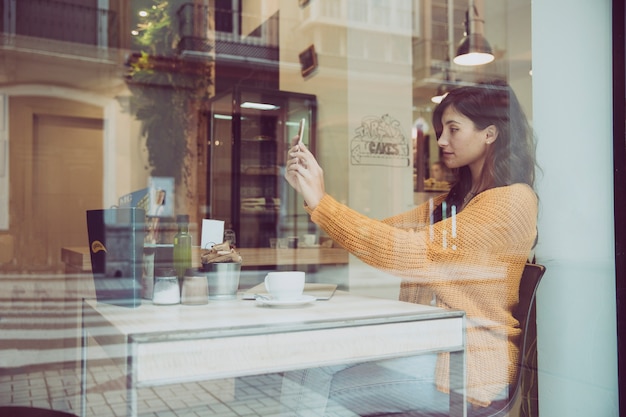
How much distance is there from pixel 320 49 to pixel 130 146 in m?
2.75

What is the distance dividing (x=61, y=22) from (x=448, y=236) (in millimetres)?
6764

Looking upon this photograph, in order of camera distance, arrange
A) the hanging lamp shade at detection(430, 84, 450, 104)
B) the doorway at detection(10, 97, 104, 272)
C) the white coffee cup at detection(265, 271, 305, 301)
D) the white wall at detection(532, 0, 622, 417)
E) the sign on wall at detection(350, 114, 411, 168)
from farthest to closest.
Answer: the doorway at detection(10, 97, 104, 272) → the sign on wall at detection(350, 114, 411, 168) → the hanging lamp shade at detection(430, 84, 450, 104) → the white wall at detection(532, 0, 622, 417) → the white coffee cup at detection(265, 271, 305, 301)

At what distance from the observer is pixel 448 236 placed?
5.70 ft

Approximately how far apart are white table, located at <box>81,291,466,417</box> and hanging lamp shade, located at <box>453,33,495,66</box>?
2.37 m

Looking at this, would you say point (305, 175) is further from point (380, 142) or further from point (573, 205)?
point (380, 142)

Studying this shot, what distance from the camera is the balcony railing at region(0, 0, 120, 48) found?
6699 millimetres

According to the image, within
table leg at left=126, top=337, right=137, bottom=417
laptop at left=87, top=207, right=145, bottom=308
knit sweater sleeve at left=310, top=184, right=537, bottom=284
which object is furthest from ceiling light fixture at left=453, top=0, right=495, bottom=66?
table leg at left=126, top=337, right=137, bottom=417

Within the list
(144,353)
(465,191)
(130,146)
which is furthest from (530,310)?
(130,146)

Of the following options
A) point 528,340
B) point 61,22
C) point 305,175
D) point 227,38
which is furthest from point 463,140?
point 61,22

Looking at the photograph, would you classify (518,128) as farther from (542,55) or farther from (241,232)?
(241,232)

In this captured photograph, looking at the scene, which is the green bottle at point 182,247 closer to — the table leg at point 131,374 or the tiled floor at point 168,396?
the tiled floor at point 168,396

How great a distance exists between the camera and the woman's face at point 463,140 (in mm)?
1944

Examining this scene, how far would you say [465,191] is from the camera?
1996 millimetres

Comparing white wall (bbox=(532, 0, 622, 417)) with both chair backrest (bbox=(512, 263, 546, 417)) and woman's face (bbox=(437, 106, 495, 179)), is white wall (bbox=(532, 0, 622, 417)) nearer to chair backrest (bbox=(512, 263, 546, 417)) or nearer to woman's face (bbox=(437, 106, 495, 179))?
chair backrest (bbox=(512, 263, 546, 417))
